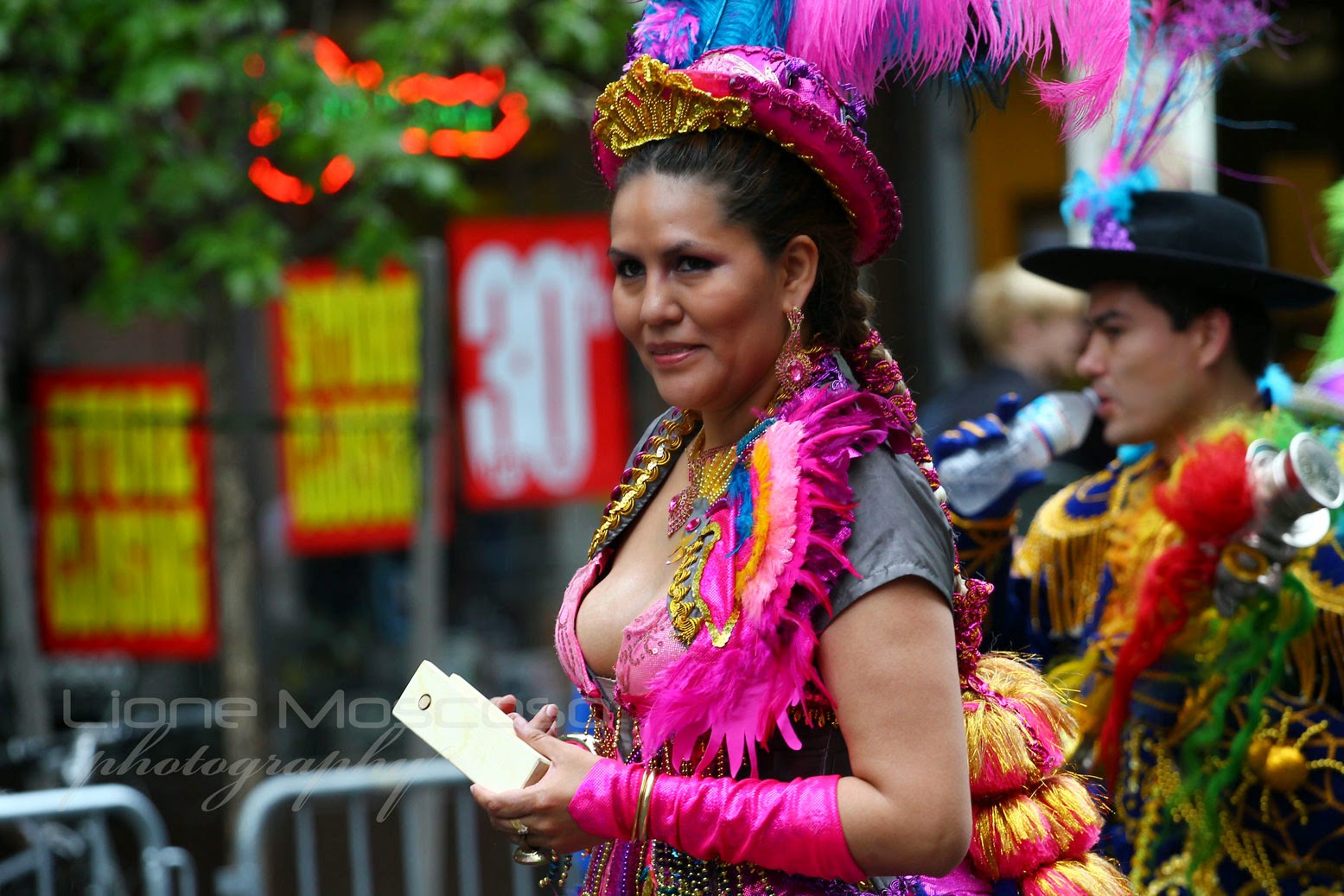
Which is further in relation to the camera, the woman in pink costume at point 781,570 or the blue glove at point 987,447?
the blue glove at point 987,447

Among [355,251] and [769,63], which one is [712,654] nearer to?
[769,63]

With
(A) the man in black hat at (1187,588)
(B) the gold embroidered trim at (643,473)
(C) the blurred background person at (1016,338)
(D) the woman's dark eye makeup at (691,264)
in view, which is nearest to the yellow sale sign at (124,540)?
(C) the blurred background person at (1016,338)

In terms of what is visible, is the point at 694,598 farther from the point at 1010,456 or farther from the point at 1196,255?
the point at 1196,255

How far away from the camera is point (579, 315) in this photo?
20.1 ft

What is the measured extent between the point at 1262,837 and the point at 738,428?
1557 millimetres

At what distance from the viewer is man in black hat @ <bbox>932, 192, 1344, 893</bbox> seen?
9.04ft

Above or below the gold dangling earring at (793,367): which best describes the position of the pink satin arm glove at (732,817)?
below

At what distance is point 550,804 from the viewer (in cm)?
181

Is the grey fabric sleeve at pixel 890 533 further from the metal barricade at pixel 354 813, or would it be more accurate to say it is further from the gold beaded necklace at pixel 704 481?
the metal barricade at pixel 354 813

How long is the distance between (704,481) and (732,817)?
1.70 feet

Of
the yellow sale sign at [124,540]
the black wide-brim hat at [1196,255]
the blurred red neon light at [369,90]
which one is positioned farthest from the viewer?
the yellow sale sign at [124,540]

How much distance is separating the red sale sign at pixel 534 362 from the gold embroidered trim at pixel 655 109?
13.2ft

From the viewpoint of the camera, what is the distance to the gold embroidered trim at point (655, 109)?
189cm

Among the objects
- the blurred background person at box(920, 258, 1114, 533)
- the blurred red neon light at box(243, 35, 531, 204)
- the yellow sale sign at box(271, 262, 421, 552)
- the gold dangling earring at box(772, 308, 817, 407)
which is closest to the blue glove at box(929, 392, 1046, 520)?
the gold dangling earring at box(772, 308, 817, 407)
